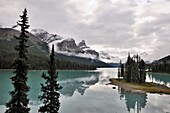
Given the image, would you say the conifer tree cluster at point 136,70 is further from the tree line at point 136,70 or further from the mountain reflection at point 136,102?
the mountain reflection at point 136,102

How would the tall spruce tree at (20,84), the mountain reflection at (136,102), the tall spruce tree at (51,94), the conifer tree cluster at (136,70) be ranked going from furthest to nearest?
the conifer tree cluster at (136,70) → the mountain reflection at (136,102) → the tall spruce tree at (51,94) → the tall spruce tree at (20,84)

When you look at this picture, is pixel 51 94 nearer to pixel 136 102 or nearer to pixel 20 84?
pixel 20 84

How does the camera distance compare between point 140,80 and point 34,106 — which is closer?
point 34,106

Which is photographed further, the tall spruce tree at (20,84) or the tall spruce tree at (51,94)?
the tall spruce tree at (51,94)

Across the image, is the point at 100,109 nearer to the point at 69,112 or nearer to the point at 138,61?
the point at 69,112

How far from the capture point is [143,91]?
10650 cm

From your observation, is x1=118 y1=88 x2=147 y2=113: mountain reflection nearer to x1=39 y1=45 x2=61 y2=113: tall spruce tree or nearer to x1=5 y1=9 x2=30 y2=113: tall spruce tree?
x1=39 y1=45 x2=61 y2=113: tall spruce tree

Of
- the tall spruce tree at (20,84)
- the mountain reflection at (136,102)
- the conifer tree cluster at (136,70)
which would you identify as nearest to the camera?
the tall spruce tree at (20,84)

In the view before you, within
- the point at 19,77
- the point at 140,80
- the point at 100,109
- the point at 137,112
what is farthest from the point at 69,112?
the point at 140,80

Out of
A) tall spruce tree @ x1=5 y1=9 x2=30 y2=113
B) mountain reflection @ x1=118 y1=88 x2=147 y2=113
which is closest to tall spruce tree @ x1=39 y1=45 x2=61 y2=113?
tall spruce tree @ x1=5 y1=9 x2=30 y2=113

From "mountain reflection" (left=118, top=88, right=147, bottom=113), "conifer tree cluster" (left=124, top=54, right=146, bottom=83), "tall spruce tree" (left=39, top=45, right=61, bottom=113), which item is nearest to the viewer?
"tall spruce tree" (left=39, top=45, right=61, bottom=113)

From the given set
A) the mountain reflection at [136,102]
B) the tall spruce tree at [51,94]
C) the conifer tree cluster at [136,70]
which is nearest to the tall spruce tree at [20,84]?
the tall spruce tree at [51,94]

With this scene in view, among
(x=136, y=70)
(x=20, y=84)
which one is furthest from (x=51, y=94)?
(x=136, y=70)

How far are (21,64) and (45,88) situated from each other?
4.36 metres
